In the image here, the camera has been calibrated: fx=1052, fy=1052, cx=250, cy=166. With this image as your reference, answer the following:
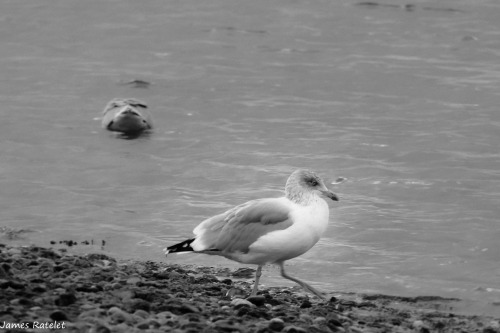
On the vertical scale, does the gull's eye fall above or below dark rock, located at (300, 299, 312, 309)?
above

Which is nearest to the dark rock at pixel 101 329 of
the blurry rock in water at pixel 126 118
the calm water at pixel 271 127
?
the calm water at pixel 271 127

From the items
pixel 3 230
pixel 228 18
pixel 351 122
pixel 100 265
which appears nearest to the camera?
pixel 100 265

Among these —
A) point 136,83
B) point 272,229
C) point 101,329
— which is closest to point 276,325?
point 101,329

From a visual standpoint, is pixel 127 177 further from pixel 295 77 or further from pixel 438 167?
pixel 295 77

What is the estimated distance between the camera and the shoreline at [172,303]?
696 centimetres

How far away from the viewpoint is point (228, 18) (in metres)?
23.3

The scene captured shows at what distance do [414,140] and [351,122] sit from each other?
54.0 inches

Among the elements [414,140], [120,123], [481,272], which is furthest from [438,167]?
[120,123]

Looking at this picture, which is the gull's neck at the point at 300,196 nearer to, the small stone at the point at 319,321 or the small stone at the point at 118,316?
the small stone at the point at 319,321

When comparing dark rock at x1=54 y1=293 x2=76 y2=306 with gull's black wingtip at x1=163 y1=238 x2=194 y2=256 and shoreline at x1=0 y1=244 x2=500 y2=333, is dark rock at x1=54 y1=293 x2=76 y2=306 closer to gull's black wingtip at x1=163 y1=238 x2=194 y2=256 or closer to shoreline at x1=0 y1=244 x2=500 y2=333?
shoreline at x1=0 y1=244 x2=500 y2=333

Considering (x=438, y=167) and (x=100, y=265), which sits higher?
(x=438, y=167)

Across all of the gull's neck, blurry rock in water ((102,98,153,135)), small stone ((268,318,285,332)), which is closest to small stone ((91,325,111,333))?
small stone ((268,318,285,332))

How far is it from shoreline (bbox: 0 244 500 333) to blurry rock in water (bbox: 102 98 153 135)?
623cm

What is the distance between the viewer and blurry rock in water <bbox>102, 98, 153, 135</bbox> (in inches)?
643
